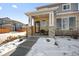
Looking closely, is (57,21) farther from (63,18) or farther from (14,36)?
(14,36)

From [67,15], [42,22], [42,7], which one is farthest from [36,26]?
[67,15]

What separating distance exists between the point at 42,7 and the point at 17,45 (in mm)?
964

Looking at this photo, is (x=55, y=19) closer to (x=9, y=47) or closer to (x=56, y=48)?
(x=56, y=48)

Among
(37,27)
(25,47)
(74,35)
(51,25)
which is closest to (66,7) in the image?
(51,25)

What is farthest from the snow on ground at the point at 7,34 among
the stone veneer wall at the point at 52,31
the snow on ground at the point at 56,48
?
the stone veneer wall at the point at 52,31

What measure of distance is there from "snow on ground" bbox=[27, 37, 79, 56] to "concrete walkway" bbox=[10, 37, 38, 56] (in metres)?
0.08

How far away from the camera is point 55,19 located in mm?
4031

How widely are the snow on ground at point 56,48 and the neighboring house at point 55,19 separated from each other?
0.58 ft

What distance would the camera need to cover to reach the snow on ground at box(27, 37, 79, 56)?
12.9 feet

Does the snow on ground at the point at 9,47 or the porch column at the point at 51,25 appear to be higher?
the porch column at the point at 51,25

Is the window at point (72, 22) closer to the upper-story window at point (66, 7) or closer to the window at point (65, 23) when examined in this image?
the window at point (65, 23)

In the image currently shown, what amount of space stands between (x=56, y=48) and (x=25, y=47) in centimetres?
65

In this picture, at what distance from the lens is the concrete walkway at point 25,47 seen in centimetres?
395

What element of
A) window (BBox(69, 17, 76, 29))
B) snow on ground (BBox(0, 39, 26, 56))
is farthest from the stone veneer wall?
snow on ground (BBox(0, 39, 26, 56))
